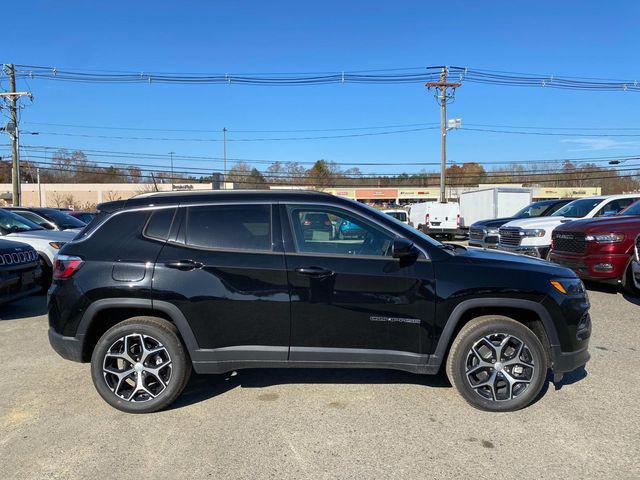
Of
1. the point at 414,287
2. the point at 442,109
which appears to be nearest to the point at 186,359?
the point at 414,287

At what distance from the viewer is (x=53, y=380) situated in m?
4.39

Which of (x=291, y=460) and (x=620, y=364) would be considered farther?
(x=620, y=364)

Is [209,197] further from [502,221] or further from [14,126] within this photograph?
[14,126]

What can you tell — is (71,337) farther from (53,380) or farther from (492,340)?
(492,340)

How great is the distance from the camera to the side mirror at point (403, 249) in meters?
3.53

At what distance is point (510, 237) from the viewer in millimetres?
10758

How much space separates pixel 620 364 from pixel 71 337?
5.36 meters

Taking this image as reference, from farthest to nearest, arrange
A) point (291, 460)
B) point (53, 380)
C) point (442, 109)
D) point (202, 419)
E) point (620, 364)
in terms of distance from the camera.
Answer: point (442, 109) < point (620, 364) < point (53, 380) < point (202, 419) < point (291, 460)

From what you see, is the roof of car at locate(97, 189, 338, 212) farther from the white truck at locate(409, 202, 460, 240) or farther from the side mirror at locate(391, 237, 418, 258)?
the white truck at locate(409, 202, 460, 240)

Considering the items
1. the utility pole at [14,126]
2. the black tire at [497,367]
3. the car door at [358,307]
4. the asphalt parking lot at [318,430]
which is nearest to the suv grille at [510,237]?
the asphalt parking lot at [318,430]

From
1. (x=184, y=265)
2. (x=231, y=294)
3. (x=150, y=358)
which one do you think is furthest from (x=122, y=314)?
(x=231, y=294)

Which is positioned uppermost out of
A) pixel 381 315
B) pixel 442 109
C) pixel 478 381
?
pixel 442 109

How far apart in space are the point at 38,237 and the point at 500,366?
808 cm

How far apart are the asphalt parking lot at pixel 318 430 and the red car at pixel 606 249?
12.1 feet
